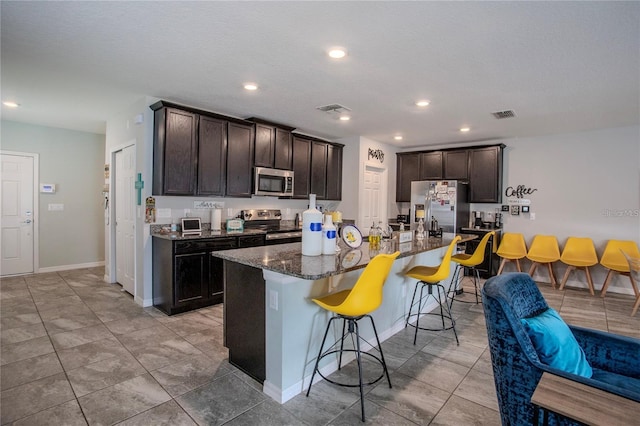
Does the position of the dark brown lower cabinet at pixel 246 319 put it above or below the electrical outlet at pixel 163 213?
below

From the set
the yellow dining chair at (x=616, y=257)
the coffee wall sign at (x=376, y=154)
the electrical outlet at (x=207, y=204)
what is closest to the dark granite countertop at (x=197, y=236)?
the electrical outlet at (x=207, y=204)

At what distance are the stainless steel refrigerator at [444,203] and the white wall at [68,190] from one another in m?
6.03

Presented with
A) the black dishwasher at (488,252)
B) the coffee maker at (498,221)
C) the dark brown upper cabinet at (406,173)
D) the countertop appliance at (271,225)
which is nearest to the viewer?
the countertop appliance at (271,225)

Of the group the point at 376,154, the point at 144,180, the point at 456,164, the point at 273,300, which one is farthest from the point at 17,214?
the point at 456,164

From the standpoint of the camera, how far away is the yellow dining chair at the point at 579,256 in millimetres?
4969

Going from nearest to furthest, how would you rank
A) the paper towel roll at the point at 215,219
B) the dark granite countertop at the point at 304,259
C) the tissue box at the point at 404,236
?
the dark granite countertop at the point at 304,259 → the tissue box at the point at 404,236 → the paper towel roll at the point at 215,219

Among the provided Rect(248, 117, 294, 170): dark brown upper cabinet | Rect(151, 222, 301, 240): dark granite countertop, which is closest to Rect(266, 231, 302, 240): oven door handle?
Rect(151, 222, 301, 240): dark granite countertop

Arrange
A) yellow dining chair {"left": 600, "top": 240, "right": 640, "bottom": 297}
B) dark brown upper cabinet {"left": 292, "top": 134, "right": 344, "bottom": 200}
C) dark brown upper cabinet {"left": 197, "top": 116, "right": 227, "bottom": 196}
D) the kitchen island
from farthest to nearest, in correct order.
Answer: dark brown upper cabinet {"left": 292, "top": 134, "right": 344, "bottom": 200} < yellow dining chair {"left": 600, "top": 240, "right": 640, "bottom": 297} < dark brown upper cabinet {"left": 197, "top": 116, "right": 227, "bottom": 196} < the kitchen island

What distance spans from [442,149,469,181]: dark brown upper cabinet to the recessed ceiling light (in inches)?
172

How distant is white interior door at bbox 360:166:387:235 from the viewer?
21.0 feet

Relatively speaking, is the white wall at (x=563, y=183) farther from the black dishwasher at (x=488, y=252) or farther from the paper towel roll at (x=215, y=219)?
the black dishwasher at (x=488, y=252)

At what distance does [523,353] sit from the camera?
146 cm

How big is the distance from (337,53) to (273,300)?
6.58 ft

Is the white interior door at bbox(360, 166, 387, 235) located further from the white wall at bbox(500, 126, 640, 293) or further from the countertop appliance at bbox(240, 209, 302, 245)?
the white wall at bbox(500, 126, 640, 293)
